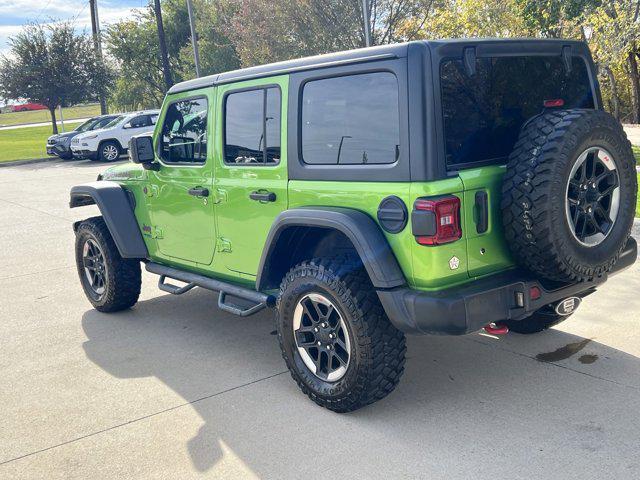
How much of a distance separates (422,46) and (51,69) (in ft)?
101

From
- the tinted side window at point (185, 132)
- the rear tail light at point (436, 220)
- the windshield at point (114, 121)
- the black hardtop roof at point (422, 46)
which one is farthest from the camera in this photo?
the windshield at point (114, 121)

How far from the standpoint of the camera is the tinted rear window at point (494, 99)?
11.5 ft

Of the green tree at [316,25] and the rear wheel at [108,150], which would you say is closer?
the rear wheel at [108,150]

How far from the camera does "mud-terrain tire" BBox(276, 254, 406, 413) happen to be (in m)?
3.64

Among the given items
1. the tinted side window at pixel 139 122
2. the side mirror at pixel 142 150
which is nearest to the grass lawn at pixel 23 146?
the tinted side window at pixel 139 122

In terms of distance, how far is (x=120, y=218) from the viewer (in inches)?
222

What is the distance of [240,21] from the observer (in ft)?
99.9

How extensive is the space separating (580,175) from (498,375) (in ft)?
4.44

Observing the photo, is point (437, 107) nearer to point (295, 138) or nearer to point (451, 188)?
point (451, 188)

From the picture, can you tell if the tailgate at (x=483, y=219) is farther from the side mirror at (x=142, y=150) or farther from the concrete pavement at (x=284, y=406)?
the side mirror at (x=142, y=150)

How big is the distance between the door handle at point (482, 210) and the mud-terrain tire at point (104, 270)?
10.9 ft

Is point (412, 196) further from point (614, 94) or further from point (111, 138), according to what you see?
point (111, 138)

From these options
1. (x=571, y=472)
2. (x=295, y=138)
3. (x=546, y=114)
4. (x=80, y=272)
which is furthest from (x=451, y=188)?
(x=80, y=272)

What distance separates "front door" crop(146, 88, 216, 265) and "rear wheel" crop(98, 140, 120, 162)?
18.4 m
